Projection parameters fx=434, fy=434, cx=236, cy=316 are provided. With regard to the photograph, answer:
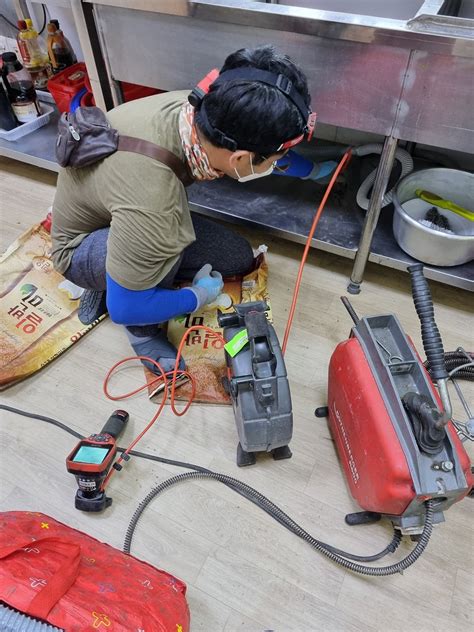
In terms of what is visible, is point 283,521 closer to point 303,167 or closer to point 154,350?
point 154,350

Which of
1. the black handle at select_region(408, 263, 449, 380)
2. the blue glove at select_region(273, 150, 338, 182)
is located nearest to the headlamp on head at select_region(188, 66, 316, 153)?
the black handle at select_region(408, 263, 449, 380)

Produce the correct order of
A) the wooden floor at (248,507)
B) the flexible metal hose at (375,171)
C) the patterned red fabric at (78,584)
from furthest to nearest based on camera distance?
the flexible metal hose at (375,171) → the wooden floor at (248,507) → the patterned red fabric at (78,584)

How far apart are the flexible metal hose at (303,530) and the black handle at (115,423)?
160 millimetres

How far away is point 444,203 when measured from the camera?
1294 mm

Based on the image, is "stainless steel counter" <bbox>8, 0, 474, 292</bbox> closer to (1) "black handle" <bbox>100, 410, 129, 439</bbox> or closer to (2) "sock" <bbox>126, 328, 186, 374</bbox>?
(2) "sock" <bbox>126, 328, 186, 374</bbox>

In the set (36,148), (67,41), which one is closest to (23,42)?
(67,41)

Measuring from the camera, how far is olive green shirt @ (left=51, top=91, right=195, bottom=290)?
850 mm

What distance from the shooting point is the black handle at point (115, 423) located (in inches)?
39.8

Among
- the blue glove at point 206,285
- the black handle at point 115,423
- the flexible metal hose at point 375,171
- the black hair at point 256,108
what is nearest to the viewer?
the black hair at point 256,108

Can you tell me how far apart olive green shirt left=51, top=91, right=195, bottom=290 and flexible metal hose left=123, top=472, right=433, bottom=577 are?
445 mm

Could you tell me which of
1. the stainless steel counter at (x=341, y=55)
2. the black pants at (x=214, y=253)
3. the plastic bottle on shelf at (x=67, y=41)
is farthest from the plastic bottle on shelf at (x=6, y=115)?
the black pants at (x=214, y=253)

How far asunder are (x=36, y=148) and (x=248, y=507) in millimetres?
1559

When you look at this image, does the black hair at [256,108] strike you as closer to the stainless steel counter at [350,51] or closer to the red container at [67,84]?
the stainless steel counter at [350,51]

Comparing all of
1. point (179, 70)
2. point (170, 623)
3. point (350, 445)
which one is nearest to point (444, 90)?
point (179, 70)
